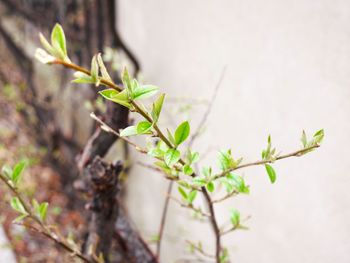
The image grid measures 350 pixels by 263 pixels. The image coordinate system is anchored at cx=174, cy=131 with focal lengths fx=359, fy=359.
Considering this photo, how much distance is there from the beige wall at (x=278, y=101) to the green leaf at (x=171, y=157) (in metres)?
0.40

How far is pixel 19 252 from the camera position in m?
2.23

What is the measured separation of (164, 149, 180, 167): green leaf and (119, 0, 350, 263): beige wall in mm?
401

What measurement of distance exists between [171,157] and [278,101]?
485mm

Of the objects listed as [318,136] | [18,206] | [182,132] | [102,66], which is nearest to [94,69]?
[102,66]

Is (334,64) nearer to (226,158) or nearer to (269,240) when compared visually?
(226,158)

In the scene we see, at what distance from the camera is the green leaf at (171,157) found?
19.4 inches

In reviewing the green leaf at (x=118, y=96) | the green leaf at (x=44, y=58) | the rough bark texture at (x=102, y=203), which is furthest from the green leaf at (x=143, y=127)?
the rough bark texture at (x=102, y=203)

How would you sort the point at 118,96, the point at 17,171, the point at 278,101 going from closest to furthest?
the point at 118,96, the point at 17,171, the point at 278,101

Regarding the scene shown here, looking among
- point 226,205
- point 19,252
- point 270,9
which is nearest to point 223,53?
point 270,9

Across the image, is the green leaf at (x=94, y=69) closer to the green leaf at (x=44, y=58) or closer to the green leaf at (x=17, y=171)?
the green leaf at (x=44, y=58)

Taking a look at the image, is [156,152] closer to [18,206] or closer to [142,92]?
[142,92]

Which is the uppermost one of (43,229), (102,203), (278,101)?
(278,101)

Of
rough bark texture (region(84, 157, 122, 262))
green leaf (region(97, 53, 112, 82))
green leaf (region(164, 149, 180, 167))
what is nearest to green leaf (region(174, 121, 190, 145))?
green leaf (region(164, 149, 180, 167))

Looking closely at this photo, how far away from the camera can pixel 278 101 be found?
0.89 metres
